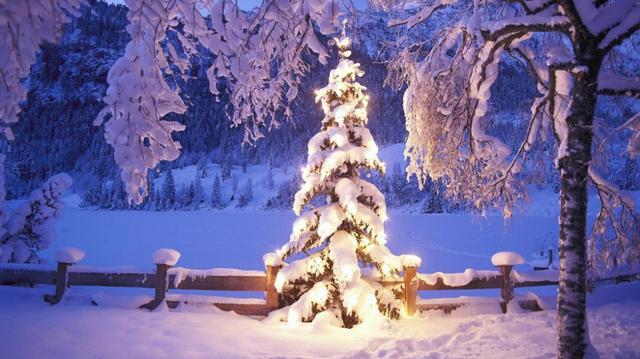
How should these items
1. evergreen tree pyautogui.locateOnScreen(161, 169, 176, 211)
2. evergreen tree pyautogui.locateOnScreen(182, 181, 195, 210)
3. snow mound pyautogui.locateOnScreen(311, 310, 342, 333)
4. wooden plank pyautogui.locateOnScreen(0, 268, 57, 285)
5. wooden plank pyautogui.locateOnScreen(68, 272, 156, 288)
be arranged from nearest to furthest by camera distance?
snow mound pyautogui.locateOnScreen(311, 310, 342, 333) < wooden plank pyautogui.locateOnScreen(68, 272, 156, 288) < wooden plank pyautogui.locateOnScreen(0, 268, 57, 285) < evergreen tree pyautogui.locateOnScreen(161, 169, 176, 211) < evergreen tree pyautogui.locateOnScreen(182, 181, 195, 210)

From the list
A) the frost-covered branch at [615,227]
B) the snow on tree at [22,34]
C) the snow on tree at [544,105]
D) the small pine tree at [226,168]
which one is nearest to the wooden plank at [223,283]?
the snow on tree at [544,105]

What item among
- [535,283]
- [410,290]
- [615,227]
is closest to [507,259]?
[535,283]

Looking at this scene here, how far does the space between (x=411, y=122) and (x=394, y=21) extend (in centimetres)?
174

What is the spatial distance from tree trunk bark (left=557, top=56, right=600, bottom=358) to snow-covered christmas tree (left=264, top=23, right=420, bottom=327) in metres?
3.04

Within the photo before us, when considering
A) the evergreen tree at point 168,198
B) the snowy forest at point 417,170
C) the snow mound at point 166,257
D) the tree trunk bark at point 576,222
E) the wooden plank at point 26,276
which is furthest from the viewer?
the evergreen tree at point 168,198

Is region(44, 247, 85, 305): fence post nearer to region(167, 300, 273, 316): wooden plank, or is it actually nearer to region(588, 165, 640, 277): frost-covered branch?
region(167, 300, 273, 316): wooden plank

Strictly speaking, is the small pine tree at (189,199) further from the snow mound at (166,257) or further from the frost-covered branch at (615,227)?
the frost-covered branch at (615,227)

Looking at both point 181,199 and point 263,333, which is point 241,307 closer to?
point 263,333

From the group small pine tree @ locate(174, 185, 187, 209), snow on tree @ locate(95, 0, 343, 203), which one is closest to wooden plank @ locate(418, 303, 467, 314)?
snow on tree @ locate(95, 0, 343, 203)

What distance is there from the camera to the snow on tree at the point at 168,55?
2352 millimetres

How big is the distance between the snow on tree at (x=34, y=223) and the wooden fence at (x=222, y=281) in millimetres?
4588

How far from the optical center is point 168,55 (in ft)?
9.49

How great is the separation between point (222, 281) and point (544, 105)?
6.00 metres

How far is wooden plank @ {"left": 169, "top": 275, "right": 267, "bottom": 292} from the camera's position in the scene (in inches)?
288
